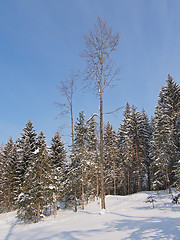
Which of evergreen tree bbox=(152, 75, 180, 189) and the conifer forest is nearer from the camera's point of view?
the conifer forest

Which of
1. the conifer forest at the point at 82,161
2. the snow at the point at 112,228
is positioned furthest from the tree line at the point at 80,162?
the snow at the point at 112,228

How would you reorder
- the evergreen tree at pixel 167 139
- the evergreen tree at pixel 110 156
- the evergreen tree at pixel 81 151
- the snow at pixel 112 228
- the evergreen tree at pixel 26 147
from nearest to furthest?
1. the snow at pixel 112 228
2. the evergreen tree at pixel 81 151
3. the evergreen tree at pixel 167 139
4. the evergreen tree at pixel 26 147
5. the evergreen tree at pixel 110 156

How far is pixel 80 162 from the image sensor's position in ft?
59.7

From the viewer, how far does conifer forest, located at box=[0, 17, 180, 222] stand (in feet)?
43.3

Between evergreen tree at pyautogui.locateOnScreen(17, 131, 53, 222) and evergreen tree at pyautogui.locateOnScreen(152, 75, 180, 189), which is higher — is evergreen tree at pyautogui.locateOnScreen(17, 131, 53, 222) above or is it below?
below

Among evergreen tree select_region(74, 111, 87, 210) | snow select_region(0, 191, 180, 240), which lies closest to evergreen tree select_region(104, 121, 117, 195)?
evergreen tree select_region(74, 111, 87, 210)

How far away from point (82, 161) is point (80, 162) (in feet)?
1.17

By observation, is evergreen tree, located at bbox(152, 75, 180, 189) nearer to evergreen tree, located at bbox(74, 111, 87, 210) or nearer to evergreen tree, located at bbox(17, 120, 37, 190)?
evergreen tree, located at bbox(74, 111, 87, 210)

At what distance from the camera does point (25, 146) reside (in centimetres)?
2398

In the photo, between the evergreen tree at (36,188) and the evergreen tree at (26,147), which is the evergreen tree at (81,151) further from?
the evergreen tree at (26,147)

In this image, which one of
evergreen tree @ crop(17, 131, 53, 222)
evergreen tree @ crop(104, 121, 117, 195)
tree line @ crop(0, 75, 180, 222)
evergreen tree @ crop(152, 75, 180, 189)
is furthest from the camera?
evergreen tree @ crop(104, 121, 117, 195)

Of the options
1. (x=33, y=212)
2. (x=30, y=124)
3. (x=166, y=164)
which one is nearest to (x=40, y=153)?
(x=33, y=212)

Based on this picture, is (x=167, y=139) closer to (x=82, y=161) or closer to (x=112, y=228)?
(x=82, y=161)

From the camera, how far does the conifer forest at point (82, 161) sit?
43.3ft
